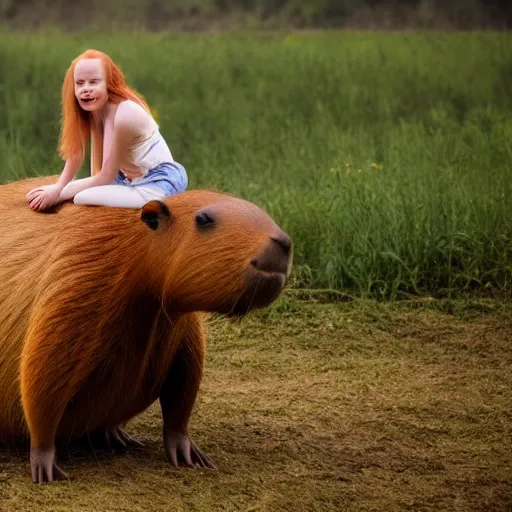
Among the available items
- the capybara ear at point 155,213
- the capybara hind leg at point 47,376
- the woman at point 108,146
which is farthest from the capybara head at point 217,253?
the capybara hind leg at point 47,376

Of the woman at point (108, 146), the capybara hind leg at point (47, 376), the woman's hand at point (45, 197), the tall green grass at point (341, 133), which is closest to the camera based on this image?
the capybara hind leg at point (47, 376)

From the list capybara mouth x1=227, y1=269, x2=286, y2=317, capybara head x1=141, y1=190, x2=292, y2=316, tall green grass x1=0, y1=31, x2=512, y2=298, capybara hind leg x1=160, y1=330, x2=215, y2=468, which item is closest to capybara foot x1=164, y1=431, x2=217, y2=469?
capybara hind leg x1=160, y1=330, x2=215, y2=468

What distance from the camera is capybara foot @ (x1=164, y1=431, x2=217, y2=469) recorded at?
4312 mm

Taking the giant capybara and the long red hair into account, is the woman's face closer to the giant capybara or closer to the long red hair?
the long red hair

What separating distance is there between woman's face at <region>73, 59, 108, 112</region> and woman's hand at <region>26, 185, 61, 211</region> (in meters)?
0.33

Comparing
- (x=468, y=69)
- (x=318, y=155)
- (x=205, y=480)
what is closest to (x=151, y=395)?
(x=205, y=480)

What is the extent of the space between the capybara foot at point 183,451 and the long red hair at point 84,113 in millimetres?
1065

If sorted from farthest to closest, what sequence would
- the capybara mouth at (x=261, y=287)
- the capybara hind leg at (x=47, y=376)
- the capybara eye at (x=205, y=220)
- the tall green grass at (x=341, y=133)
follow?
1. the tall green grass at (x=341, y=133)
2. the capybara hind leg at (x=47, y=376)
3. the capybara eye at (x=205, y=220)
4. the capybara mouth at (x=261, y=287)

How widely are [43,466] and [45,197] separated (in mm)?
990

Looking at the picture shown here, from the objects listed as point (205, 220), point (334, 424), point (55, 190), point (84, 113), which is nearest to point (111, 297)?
point (205, 220)

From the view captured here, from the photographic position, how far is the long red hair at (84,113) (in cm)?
417

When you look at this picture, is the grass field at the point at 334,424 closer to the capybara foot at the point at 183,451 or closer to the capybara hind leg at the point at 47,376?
the capybara foot at the point at 183,451

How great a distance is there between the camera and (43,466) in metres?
4.01

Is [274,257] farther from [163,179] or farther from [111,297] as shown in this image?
[163,179]
